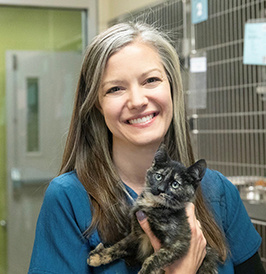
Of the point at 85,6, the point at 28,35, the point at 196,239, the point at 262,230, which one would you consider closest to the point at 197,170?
the point at 196,239

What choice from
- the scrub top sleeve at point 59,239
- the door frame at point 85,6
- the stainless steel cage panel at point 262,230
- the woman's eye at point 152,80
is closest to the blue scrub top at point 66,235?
the scrub top sleeve at point 59,239

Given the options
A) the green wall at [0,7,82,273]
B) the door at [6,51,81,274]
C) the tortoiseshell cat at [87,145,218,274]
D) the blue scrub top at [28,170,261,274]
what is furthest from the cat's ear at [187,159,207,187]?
the green wall at [0,7,82,273]

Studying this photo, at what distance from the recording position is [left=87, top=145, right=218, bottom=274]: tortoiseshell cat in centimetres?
125

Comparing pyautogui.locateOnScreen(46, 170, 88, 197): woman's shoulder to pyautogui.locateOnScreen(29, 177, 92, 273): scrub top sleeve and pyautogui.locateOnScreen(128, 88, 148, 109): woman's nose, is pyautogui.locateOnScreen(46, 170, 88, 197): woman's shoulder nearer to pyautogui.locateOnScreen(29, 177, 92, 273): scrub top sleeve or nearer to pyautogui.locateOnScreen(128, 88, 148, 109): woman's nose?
pyautogui.locateOnScreen(29, 177, 92, 273): scrub top sleeve

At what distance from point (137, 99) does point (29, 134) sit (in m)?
2.94

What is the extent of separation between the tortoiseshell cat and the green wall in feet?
9.62

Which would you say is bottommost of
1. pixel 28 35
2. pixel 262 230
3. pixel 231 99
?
pixel 262 230

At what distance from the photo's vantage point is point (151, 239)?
128 cm

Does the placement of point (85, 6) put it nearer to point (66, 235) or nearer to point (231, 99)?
point (231, 99)

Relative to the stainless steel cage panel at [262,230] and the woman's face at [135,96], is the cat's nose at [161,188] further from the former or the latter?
the stainless steel cage panel at [262,230]

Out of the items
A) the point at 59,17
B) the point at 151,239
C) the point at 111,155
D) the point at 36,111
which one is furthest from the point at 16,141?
the point at 151,239

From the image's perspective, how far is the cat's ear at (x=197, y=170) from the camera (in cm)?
125

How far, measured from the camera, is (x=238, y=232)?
1.51 metres

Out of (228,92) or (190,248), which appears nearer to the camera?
(190,248)
